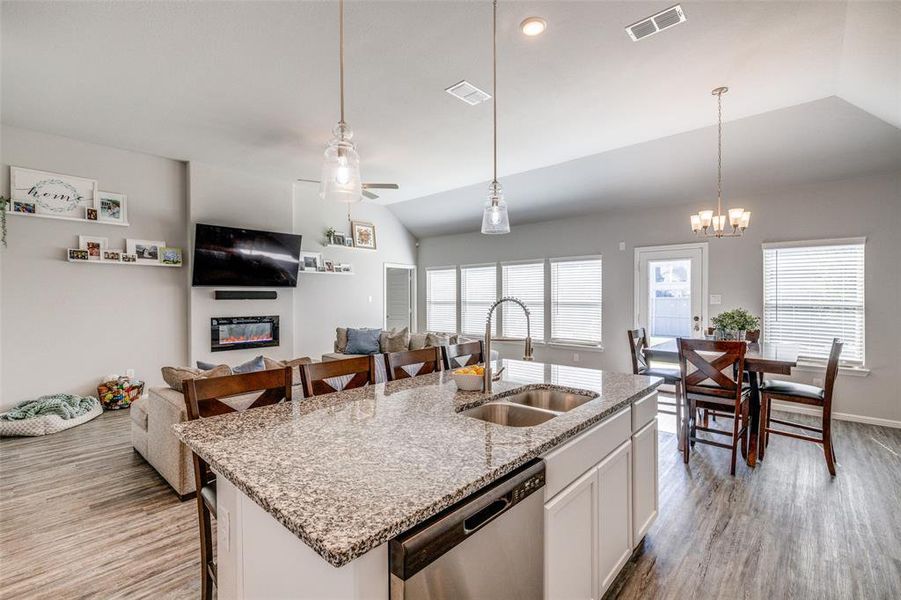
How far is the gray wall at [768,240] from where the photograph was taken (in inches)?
170

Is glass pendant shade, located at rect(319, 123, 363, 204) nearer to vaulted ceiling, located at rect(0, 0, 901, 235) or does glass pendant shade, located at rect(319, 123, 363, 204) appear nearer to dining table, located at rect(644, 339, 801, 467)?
vaulted ceiling, located at rect(0, 0, 901, 235)

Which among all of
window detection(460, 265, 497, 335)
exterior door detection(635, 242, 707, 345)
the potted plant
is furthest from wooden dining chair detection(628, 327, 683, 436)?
window detection(460, 265, 497, 335)

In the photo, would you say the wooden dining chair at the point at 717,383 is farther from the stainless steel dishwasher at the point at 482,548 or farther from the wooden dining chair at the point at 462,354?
the stainless steel dishwasher at the point at 482,548

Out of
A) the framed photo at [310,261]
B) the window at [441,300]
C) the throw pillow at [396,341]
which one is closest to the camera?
the throw pillow at [396,341]

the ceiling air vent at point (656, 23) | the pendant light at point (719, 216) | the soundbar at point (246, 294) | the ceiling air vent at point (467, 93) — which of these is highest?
the ceiling air vent at point (467, 93)

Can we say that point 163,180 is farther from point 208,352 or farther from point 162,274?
point 208,352

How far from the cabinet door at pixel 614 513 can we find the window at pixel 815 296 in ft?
14.0

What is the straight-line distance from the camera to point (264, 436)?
1.42 m

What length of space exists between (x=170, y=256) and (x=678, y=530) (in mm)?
6326

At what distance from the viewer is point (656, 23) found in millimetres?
2559

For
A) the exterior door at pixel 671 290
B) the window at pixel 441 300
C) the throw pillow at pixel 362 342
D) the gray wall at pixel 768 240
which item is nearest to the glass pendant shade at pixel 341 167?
the throw pillow at pixel 362 342

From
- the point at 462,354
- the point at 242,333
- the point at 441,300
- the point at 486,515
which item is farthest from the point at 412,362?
the point at 441,300

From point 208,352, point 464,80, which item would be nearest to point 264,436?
point 464,80

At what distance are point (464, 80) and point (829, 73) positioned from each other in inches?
114
